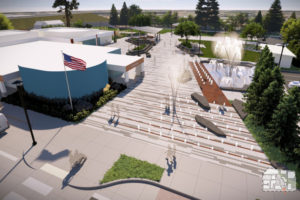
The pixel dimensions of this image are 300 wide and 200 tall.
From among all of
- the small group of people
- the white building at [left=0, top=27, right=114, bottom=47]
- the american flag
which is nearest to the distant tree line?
the small group of people

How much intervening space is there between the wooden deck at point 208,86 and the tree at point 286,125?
9.58m

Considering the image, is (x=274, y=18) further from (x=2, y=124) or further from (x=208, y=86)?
(x=2, y=124)

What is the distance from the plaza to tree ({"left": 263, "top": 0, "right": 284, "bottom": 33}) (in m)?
89.8

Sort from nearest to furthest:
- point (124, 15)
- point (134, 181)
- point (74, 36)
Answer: point (134, 181) < point (74, 36) < point (124, 15)

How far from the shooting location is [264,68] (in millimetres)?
21250

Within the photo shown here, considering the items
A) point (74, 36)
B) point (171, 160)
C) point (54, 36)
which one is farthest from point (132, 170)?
point (54, 36)

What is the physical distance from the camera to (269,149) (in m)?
17.3

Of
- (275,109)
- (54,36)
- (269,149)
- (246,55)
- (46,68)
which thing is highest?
(54,36)

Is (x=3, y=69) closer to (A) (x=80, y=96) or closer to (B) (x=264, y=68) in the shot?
(A) (x=80, y=96)

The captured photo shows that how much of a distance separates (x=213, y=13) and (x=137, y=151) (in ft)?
359

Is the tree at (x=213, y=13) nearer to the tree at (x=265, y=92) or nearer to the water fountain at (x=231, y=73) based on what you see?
the water fountain at (x=231, y=73)

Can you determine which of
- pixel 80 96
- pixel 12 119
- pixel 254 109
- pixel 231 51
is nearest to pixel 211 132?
pixel 254 109

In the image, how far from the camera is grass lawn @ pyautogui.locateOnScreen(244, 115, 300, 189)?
1554cm

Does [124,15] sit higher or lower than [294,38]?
higher
